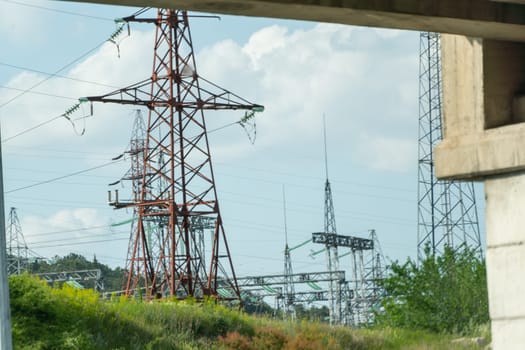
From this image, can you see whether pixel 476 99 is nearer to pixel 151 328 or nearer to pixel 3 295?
pixel 3 295

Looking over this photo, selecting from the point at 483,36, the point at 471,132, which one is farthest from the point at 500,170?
the point at 483,36

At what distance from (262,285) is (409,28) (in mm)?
84726

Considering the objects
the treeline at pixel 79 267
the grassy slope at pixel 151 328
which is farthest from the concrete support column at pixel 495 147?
the treeline at pixel 79 267

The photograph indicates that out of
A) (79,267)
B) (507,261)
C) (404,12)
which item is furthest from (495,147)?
(79,267)

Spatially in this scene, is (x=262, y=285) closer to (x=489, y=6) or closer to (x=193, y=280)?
(x=193, y=280)

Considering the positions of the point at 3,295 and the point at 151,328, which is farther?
the point at 151,328

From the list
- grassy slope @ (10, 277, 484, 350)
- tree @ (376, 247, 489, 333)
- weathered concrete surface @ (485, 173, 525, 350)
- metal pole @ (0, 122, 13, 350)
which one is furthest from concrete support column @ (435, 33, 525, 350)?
tree @ (376, 247, 489, 333)

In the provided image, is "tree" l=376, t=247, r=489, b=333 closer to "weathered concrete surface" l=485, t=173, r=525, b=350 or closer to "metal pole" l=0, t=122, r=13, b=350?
"metal pole" l=0, t=122, r=13, b=350

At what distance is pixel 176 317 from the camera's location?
1142 inches

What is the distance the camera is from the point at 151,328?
27.7m

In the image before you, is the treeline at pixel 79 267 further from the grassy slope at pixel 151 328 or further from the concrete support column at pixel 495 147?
the concrete support column at pixel 495 147

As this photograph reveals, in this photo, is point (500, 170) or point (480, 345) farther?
point (480, 345)

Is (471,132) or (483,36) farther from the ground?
(483,36)

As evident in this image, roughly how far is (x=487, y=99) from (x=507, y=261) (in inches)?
53.9
